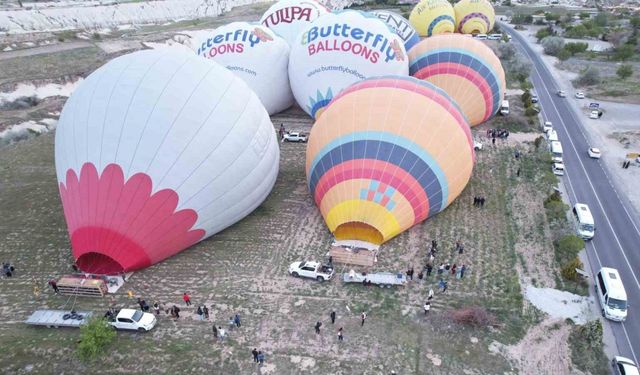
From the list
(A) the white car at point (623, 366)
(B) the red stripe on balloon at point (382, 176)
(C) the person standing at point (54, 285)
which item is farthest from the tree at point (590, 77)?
(C) the person standing at point (54, 285)

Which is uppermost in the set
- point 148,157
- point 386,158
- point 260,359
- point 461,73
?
point 461,73

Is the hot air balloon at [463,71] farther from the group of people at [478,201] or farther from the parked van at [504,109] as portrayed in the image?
the group of people at [478,201]

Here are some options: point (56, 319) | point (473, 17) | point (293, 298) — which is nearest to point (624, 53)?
point (473, 17)

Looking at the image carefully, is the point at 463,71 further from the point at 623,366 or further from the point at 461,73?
the point at 623,366

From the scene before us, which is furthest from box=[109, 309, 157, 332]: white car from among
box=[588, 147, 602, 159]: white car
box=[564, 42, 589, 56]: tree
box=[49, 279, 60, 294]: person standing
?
box=[564, 42, 589, 56]: tree

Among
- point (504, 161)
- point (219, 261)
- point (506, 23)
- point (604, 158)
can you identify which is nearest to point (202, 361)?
point (219, 261)

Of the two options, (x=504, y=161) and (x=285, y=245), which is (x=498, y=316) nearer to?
(x=285, y=245)
